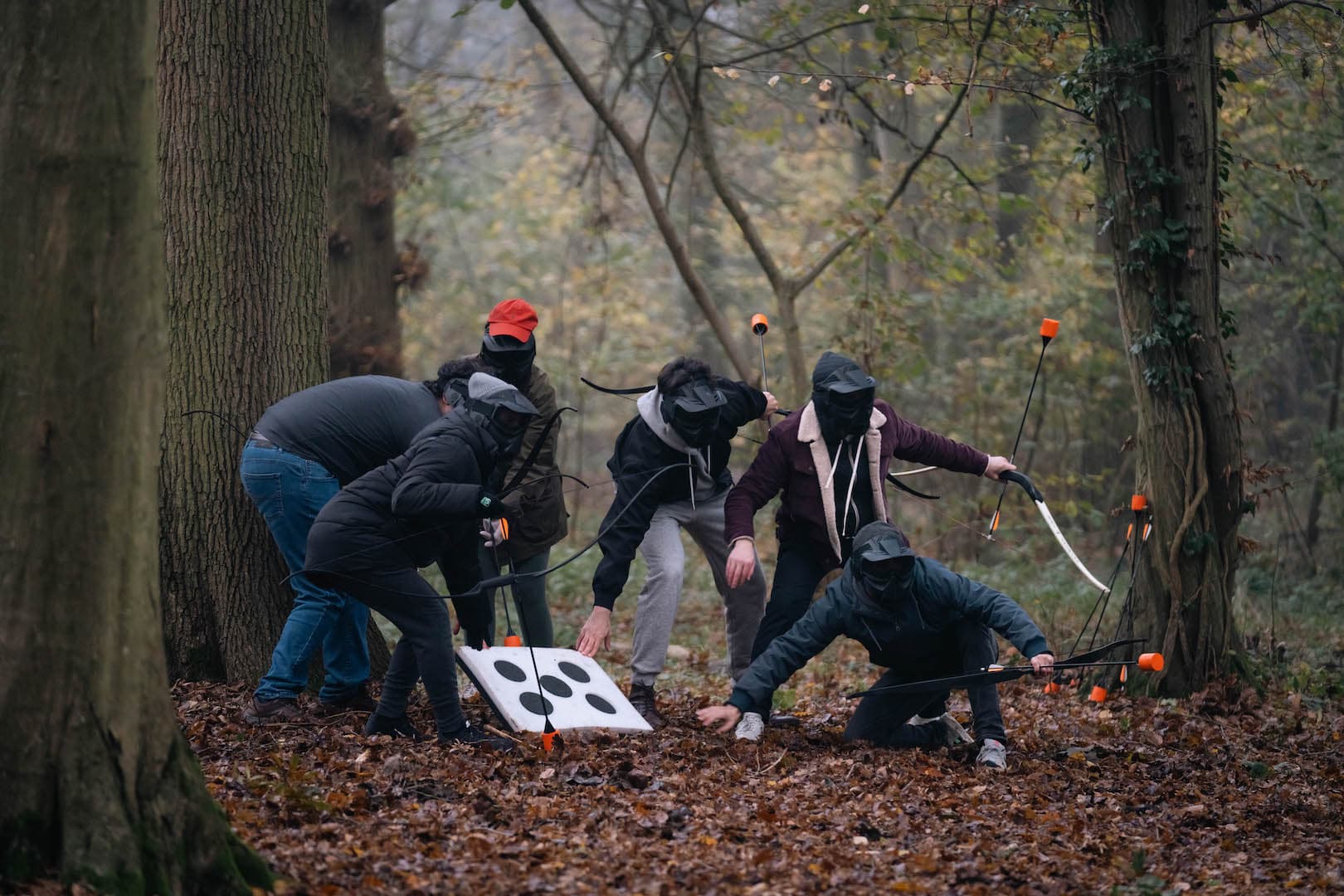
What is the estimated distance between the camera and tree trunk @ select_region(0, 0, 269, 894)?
353 cm

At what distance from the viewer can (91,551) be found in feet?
11.8

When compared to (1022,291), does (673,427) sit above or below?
below

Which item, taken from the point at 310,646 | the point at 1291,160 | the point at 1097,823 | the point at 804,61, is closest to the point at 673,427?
the point at 310,646

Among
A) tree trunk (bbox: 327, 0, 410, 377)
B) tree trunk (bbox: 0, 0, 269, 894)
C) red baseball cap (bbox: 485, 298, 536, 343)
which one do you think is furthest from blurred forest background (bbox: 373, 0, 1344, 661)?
tree trunk (bbox: 0, 0, 269, 894)

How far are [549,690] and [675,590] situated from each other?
0.78 meters

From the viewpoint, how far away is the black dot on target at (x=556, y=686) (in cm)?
615

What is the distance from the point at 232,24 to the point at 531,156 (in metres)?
A: 17.5

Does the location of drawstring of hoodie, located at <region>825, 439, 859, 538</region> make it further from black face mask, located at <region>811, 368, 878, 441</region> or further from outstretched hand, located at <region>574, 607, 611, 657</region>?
outstretched hand, located at <region>574, 607, 611, 657</region>

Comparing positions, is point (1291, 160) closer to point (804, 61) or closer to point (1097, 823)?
point (804, 61)

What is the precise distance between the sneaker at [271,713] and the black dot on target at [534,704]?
101cm

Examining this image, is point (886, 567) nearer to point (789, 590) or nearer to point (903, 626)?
point (903, 626)

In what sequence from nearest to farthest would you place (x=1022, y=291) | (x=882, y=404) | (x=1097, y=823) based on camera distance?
(x=1097, y=823) < (x=882, y=404) < (x=1022, y=291)

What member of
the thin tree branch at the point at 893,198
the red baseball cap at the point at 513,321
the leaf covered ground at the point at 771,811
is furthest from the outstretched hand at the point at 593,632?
the thin tree branch at the point at 893,198

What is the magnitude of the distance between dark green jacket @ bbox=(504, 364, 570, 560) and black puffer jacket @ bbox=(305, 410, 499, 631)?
48.9 inches
